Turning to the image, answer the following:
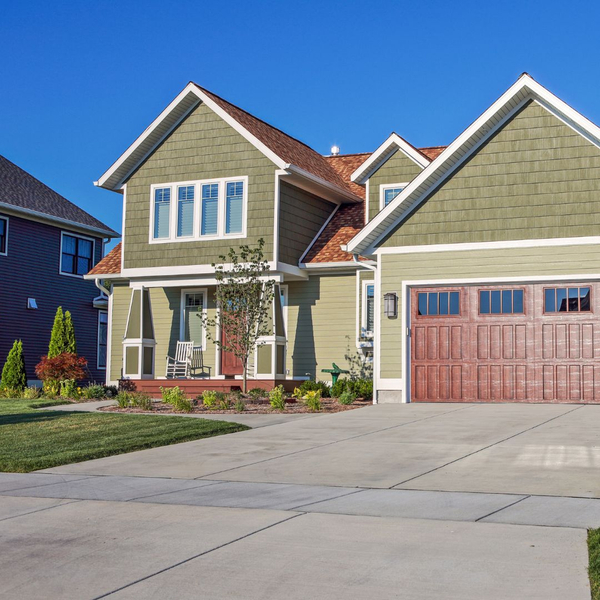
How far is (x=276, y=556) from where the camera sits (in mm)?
6289

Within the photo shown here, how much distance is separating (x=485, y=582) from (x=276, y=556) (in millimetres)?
1540

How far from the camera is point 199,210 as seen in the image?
23.2 metres

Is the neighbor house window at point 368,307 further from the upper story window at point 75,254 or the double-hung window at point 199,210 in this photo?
the upper story window at point 75,254

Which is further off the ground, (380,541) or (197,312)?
(197,312)

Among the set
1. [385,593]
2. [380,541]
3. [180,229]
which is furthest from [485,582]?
[180,229]

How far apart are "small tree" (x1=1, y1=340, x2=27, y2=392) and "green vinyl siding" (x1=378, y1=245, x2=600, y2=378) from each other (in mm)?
13553

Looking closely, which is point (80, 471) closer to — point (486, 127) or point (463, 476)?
point (463, 476)

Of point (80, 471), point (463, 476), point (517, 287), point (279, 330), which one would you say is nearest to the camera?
point (463, 476)

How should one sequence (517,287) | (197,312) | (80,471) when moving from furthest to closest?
(197,312) → (517,287) → (80,471)

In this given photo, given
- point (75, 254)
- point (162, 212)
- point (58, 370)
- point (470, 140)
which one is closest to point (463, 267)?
point (470, 140)

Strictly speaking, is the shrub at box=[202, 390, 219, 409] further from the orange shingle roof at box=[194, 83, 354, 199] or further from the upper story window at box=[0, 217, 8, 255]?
the upper story window at box=[0, 217, 8, 255]

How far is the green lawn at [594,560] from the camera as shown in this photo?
213 inches

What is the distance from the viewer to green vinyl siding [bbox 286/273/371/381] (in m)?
22.7

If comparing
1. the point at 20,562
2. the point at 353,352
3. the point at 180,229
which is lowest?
the point at 20,562
